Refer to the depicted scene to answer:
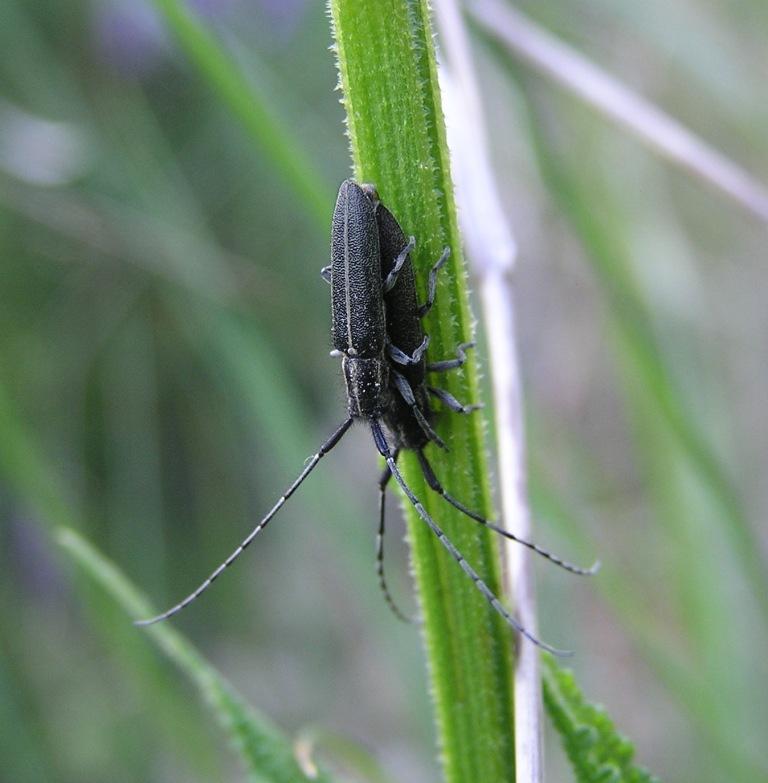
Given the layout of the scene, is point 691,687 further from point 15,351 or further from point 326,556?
point 15,351

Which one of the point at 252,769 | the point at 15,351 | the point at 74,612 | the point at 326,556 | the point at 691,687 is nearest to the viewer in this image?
the point at 252,769

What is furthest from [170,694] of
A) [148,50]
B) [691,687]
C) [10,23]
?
[148,50]

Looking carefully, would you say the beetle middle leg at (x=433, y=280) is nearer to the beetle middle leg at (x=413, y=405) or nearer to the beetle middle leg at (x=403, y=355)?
the beetle middle leg at (x=403, y=355)

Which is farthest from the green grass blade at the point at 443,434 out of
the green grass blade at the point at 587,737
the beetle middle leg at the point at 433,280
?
the green grass blade at the point at 587,737

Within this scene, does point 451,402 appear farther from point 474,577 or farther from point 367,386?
point 367,386

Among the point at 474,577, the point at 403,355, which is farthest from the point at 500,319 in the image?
the point at 474,577

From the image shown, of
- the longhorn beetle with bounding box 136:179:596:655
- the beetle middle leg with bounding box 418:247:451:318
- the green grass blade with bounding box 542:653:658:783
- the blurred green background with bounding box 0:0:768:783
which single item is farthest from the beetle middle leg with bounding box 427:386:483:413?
the blurred green background with bounding box 0:0:768:783
